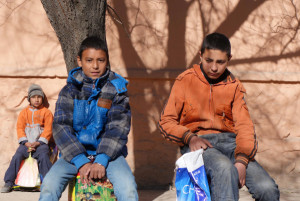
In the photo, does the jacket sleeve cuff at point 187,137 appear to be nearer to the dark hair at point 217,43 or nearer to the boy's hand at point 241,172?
the boy's hand at point 241,172

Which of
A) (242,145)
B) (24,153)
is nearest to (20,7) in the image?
(24,153)

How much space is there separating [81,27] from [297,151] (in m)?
3.36

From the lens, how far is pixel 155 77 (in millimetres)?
5621

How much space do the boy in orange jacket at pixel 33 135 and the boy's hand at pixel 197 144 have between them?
9.49 feet

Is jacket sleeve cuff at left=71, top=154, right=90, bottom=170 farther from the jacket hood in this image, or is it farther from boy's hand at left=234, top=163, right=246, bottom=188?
boy's hand at left=234, top=163, right=246, bottom=188

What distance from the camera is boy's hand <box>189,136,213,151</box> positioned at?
10.4 ft

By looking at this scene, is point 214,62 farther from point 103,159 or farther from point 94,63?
point 103,159

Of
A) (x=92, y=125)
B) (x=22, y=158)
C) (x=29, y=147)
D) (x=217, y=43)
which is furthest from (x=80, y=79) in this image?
(x=22, y=158)

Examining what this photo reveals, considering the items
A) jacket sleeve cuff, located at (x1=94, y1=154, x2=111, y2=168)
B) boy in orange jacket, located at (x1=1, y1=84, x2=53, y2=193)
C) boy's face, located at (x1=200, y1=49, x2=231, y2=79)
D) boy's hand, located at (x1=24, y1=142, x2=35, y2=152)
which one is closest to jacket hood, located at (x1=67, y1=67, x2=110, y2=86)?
jacket sleeve cuff, located at (x1=94, y1=154, x2=111, y2=168)

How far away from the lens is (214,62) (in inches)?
133

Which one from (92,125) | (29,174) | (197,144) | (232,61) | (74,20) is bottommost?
(29,174)

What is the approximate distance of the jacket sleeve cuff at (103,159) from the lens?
3297mm

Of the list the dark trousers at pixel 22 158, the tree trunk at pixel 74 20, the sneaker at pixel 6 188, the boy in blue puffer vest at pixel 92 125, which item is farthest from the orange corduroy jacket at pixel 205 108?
the sneaker at pixel 6 188

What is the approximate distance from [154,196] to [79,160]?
2297 millimetres
